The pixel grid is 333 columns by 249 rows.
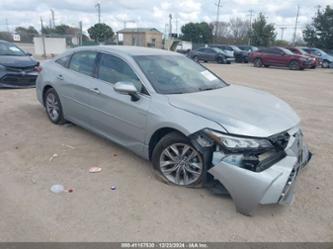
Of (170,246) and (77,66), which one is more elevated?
(77,66)

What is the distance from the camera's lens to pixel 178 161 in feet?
12.1

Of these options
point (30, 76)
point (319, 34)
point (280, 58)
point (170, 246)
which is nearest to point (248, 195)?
point (170, 246)

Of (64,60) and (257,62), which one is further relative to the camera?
(257,62)

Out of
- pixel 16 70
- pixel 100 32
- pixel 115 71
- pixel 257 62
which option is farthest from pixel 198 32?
pixel 115 71

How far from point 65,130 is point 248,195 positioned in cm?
368

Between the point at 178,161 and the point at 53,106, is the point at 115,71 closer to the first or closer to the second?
the point at 178,161

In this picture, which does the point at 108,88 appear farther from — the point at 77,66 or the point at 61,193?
the point at 61,193

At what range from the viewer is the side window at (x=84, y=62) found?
494cm

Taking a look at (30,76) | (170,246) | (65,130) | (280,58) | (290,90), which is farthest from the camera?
(280,58)

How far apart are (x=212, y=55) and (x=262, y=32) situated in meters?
21.4

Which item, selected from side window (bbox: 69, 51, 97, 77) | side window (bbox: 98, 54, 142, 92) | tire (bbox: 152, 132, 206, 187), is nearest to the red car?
side window (bbox: 69, 51, 97, 77)

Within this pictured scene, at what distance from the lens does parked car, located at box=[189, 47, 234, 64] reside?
26594 mm

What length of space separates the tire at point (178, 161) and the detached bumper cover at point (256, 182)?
1.02ft

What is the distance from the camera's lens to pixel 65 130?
5.63 meters
